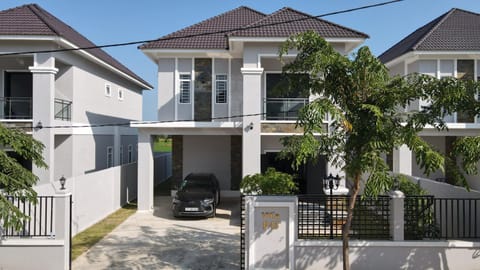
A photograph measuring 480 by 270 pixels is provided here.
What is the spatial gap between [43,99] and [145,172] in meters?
4.43

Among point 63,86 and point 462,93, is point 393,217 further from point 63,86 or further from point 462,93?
point 63,86

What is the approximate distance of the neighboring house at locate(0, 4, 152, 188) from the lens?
1246 centimetres

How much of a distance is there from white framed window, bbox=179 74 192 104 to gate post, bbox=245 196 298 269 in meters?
8.28

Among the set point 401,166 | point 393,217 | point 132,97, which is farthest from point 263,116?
point 132,97

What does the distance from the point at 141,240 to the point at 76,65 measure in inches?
322

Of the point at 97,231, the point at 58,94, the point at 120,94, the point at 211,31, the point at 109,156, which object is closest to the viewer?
the point at 97,231

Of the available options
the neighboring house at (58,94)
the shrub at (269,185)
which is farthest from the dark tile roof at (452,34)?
the neighboring house at (58,94)

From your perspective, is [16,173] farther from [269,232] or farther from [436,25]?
[436,25]

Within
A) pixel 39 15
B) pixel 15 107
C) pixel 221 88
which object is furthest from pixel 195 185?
pixel 39 15

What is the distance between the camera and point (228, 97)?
1500 cm

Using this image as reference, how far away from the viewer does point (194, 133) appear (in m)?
14.7

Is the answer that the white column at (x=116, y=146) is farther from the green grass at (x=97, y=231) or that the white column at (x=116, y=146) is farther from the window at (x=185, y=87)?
the window at (x=185, y=87)

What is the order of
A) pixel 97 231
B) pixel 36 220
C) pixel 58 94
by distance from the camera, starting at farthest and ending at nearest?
1. pixel 58 94
2. pixel 97 231
3. pixel 36 220

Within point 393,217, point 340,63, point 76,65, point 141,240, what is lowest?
point 141,240
